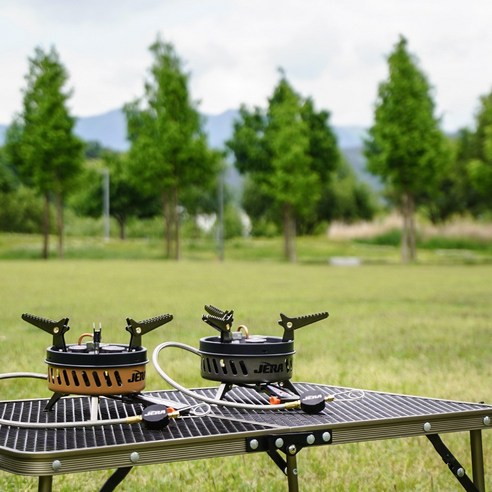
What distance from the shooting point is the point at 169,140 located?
146 feet

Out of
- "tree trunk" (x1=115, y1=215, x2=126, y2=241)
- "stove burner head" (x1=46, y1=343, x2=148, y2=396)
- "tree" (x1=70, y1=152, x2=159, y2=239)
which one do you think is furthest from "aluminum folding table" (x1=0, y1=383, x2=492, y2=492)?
"tree trunk" (x1=115, y1=215, x2=126, y2=241)

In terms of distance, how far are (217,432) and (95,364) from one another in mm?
392

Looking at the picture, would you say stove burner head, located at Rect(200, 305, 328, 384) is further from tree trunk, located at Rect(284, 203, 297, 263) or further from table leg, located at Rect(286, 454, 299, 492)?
tree trunk, located at Rect(284, 203, 297, 263)

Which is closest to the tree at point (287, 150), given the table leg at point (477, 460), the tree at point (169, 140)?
the tree at point (169, 140)

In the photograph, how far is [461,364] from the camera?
7.89 m

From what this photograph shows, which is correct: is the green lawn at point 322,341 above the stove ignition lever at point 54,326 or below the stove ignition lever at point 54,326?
below

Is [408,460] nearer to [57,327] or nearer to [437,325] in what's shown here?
[57,327]

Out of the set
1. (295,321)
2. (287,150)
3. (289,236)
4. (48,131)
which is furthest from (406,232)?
(295,321)

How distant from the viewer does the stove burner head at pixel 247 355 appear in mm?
2896

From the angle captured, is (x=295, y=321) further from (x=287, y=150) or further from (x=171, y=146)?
(x=287, y=150)

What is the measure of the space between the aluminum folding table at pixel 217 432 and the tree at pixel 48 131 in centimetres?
4158

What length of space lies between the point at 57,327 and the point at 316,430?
2.57 ft

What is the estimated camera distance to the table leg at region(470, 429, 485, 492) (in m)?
3.06

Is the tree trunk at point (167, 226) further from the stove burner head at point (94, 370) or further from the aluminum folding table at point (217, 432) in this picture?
the stove burner head at point (94, 370)
